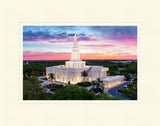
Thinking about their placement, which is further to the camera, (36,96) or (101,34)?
(101,34)

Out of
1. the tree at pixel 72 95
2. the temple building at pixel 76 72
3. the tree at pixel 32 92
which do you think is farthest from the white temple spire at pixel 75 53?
the tree at pixel 72 95

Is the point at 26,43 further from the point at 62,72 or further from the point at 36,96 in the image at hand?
the point at 62,72

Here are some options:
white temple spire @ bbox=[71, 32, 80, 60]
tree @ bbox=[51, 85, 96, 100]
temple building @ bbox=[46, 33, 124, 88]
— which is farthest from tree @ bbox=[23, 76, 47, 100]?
white temple spire @ bbox=[71, 32, 80, 60]

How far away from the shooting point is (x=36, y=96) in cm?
1478

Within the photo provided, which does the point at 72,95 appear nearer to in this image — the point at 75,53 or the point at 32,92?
the point at 32,92

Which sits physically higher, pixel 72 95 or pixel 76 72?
pixel 76 72

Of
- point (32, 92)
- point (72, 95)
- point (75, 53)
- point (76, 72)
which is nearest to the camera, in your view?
point (72, 95)

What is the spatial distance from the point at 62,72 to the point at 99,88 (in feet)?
27.8

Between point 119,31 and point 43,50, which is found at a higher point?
point 119,31

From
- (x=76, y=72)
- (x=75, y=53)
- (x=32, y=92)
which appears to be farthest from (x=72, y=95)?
(x=75, y=53)

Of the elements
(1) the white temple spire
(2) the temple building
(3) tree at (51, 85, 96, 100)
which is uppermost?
(1) the white temple spire

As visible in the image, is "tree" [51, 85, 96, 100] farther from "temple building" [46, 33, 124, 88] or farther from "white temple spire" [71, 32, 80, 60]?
"white temple spire" [71, 32, 80, 60]

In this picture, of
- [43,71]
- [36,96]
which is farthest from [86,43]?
[43,71]

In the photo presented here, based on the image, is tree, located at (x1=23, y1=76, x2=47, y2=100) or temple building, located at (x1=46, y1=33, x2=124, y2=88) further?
temple building, located at (x1=46, y1=33, x2=124, y2=88)
